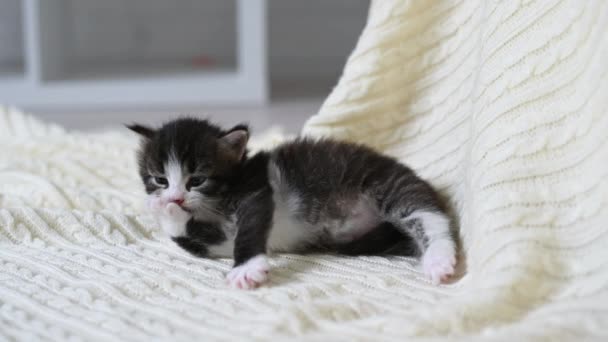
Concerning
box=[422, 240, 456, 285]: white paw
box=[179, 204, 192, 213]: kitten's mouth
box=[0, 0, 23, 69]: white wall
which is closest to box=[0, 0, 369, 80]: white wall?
box=[0, 0, 23, 69]: white wall

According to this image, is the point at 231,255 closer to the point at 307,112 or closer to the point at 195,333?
the point at 195,333

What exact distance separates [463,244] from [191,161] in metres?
0.51

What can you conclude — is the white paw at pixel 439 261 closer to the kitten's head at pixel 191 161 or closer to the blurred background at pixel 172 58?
the kitten's head at pixel 191 161

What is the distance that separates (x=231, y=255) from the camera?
138 centimetres

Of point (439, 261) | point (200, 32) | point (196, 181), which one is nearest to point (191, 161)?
point (196, 181)

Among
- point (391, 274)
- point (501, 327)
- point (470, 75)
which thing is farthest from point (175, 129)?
point (501, 327)

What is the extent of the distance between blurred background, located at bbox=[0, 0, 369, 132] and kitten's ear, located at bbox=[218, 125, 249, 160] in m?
1.51

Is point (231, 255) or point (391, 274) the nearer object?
point (391, 274)

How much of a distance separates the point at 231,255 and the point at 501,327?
1.98 feet

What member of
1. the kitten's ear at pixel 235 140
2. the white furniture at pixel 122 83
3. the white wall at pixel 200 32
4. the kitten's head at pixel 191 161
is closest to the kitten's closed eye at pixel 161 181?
the kitten's head at pixel 191 161

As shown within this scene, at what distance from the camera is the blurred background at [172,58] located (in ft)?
11.0

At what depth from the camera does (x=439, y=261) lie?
121 centimetres

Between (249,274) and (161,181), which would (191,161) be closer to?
(161,181)

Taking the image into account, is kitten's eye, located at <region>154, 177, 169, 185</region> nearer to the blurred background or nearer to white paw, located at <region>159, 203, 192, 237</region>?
white paw, located at <region>159, 203, 192, 237</region>
